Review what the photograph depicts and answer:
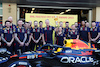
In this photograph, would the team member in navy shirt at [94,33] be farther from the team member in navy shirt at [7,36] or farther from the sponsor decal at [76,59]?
the team member in navy shirt at [7,36]

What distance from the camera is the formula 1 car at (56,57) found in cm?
350

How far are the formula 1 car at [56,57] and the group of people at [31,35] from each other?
109 centimetres

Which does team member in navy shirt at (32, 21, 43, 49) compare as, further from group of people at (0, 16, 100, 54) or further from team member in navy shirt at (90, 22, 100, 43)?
team member in navy shirt at (90, 22, 100, 43)

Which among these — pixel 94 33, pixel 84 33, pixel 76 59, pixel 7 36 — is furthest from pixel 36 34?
pixel 76 59

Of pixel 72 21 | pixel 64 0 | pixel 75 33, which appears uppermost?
pixel 64 0

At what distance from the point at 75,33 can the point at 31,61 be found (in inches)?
147

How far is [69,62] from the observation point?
378cm

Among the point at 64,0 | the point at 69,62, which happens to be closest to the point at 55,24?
the point at 64,0

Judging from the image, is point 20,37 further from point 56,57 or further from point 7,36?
point 56,57

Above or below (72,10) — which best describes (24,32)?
below

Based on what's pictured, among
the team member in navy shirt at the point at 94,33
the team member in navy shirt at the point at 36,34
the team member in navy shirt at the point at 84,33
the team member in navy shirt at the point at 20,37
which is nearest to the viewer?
the team member in navy shirt at the point at 20,37

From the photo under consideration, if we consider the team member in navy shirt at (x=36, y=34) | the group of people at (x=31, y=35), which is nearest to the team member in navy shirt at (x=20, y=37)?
the group of people at (x=31, y=35)

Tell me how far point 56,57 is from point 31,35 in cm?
291

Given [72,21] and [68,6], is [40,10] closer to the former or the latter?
[68,6]
